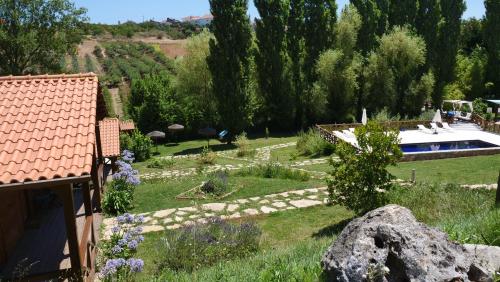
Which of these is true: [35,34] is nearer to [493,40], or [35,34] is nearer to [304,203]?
[304,203]

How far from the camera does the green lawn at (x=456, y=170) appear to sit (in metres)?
13.4

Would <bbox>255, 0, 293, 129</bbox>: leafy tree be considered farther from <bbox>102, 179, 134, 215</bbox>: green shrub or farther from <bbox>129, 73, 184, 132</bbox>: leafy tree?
<bbox>102, 179, 134, 215</bbox>: green shrub

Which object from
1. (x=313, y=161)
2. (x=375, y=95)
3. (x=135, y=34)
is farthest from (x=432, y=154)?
(x=135, y=34)

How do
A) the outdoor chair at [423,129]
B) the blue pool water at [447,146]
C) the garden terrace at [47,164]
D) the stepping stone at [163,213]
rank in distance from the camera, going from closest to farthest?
the garden terrace at [47,164]
the stepping stone at [163,213]
the blue pool water at [447,146]
the outdoor chair at [423,129]

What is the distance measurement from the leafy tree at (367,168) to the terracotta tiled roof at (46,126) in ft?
17.9

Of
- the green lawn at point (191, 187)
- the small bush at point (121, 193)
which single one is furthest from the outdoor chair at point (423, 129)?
the small bush at point (121, 193)

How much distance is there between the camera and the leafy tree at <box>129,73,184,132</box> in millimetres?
32250

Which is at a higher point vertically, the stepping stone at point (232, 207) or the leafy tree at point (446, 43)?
the leafy tree at point (446, 43)

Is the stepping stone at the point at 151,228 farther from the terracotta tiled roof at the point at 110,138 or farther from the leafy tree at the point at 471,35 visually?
the leafy tree at the point at 471,35

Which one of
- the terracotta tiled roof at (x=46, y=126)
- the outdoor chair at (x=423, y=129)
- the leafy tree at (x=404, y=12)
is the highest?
the leafy tree at (x=404, y=12)

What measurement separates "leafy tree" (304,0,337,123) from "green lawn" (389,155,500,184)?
14560mm

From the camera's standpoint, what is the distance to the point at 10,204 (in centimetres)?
809

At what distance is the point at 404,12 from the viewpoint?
1307 inches

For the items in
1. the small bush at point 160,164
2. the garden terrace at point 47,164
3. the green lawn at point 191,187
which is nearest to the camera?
the garden terrace at point 47,164
